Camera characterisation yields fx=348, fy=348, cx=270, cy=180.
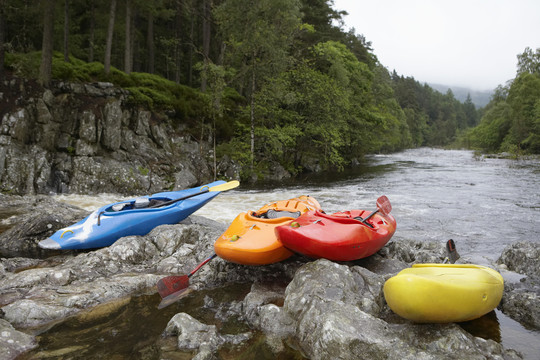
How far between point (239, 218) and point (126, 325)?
181 cm

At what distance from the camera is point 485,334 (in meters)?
2.81

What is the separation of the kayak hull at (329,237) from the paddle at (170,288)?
1102 mm

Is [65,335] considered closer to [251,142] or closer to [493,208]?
[493,208]

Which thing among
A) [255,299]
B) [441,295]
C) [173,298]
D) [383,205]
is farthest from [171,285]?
[383,205]

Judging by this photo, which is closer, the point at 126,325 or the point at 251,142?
the point at 126,325

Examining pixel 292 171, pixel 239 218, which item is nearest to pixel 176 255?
pixel 239 218

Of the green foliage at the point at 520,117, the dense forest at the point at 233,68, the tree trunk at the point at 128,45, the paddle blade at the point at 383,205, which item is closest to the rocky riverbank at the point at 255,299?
the paddle blade at the point at 383,205

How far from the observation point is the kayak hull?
139 inches

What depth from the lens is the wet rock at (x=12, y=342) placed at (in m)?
2.41

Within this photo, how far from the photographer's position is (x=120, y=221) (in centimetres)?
512

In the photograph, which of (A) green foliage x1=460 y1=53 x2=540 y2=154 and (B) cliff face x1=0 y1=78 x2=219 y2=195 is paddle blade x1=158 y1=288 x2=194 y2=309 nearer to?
(B) cliff face x1=0 y1=78 x2=219 y2=195

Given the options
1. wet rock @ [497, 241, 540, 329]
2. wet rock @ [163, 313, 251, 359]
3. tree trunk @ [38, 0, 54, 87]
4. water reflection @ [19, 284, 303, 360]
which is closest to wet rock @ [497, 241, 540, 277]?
wet rock @ [497, 241, 540, 329]

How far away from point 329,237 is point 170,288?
5.54ft

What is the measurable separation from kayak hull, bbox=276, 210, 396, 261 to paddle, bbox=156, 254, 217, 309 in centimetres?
110
